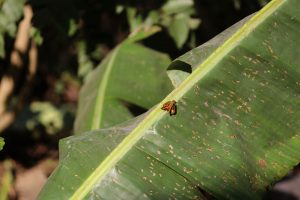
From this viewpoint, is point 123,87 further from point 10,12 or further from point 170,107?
point 170,107

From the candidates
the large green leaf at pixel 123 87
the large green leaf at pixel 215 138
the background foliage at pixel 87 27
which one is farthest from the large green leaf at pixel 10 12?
the large green leaf at pixel 215 138

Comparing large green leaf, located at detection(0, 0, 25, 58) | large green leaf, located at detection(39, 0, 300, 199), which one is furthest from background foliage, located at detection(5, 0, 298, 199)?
large green leaf, located at detection(39, 0, 300, 199)

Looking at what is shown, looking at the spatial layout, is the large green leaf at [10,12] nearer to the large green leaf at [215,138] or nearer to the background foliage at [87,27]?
the background foliage at [87,27]

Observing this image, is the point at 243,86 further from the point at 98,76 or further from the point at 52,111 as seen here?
the point at 52,111

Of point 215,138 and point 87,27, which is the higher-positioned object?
point 215,138

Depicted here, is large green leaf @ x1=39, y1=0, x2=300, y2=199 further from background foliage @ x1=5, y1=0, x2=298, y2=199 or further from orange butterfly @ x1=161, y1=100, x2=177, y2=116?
background foliage @ x1=5, y1=0, x2=298, y2=199

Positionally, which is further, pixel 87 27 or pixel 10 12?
pixel 87 27

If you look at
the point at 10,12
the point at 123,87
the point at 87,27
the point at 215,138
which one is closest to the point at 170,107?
the point at 215,138

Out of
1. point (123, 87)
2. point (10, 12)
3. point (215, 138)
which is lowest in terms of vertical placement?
point (123, 87)
